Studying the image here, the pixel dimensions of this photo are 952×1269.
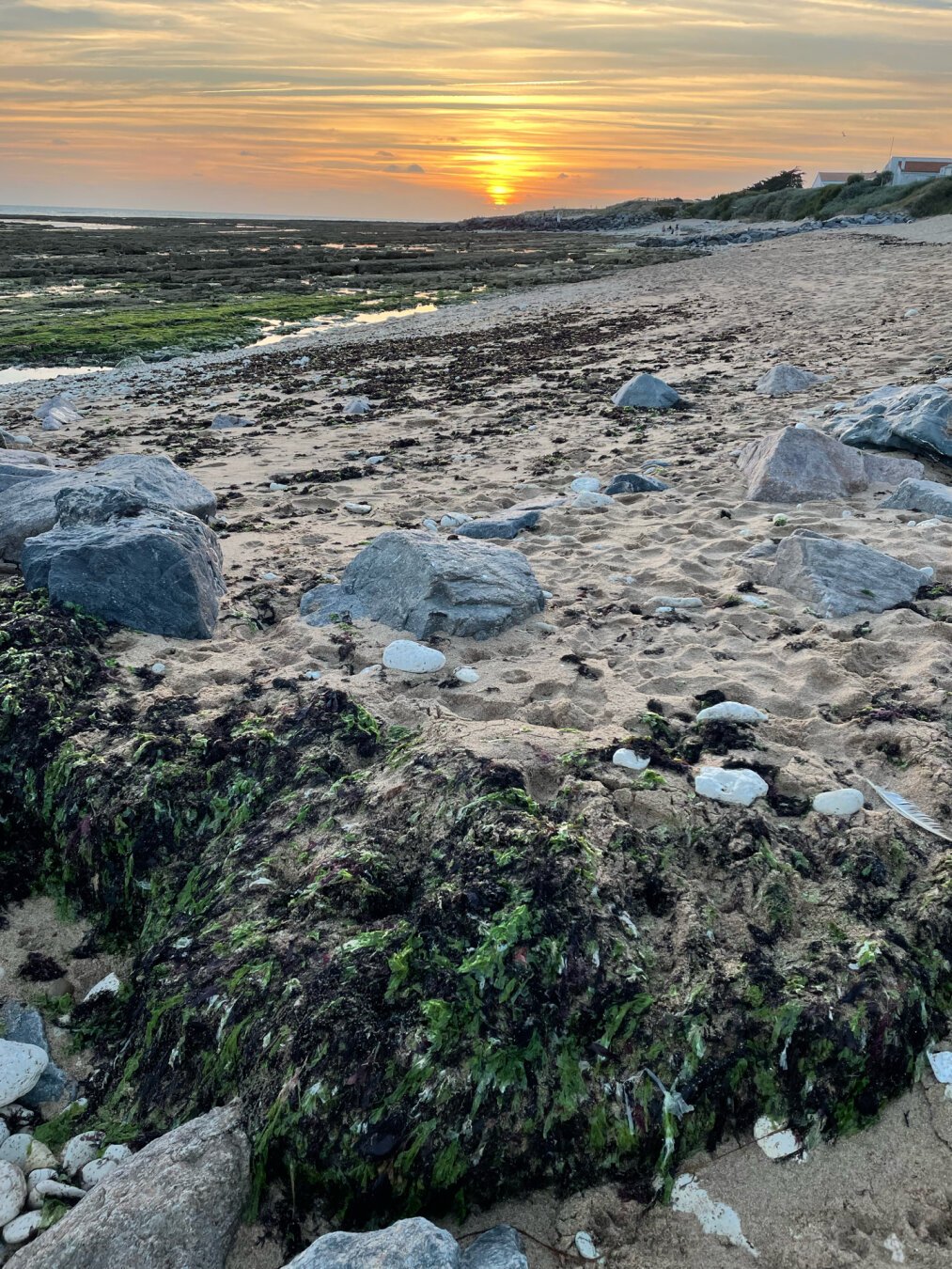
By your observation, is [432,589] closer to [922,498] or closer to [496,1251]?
[496,1251]

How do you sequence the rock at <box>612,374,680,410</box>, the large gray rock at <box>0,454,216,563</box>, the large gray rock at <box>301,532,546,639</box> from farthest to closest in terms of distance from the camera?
the rock at <box>612,374,680,410</box> < the large gray rock at <box>0,454,216,563</box> < the large gray rock at <box>301,532,546,639</box>

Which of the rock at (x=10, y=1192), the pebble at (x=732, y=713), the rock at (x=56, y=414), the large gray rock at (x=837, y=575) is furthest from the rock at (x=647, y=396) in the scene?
the rock at (x=10, y=1192)

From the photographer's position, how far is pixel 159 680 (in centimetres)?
412

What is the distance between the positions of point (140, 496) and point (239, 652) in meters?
1.63

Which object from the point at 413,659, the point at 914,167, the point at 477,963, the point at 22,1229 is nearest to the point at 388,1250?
the point at 477,963

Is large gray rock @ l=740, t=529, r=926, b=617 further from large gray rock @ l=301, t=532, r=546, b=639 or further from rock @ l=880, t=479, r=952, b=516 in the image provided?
large gray rock @ l=301, t=532, r=546, b=639

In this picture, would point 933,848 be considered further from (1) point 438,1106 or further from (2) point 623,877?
(1) point 438,1106

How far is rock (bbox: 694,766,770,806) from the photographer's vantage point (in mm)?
2982

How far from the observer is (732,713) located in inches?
138

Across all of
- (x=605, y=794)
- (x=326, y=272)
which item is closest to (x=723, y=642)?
(x=605, y=794)

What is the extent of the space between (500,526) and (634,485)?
1.33 m

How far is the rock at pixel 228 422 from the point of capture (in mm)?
10102

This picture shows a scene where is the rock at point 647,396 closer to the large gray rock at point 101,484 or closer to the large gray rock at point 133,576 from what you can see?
the large gray rock at point 101,484

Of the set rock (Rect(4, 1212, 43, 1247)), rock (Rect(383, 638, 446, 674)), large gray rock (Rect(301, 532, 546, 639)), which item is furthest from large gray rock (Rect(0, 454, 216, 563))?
rock (Rect(4, 1212, 43, 1247))
